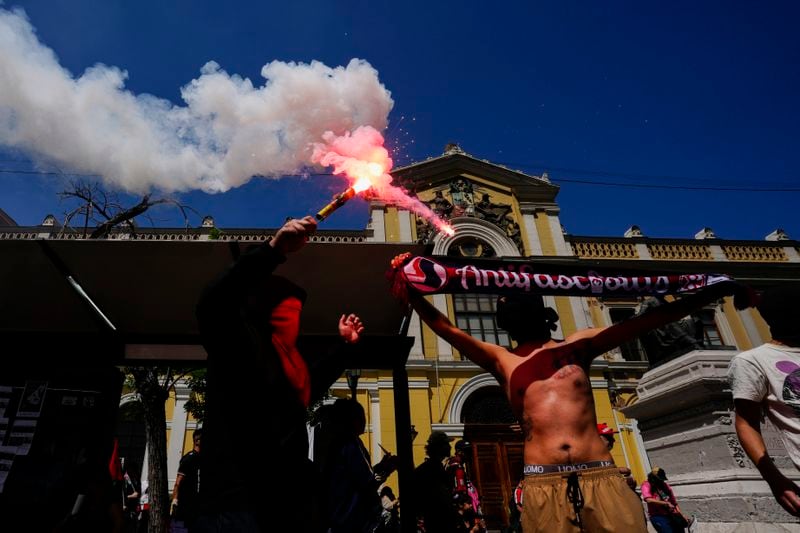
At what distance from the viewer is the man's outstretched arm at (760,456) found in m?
2.33

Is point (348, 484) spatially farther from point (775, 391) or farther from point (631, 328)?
point (775, 391)

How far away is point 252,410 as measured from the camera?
1.67 m

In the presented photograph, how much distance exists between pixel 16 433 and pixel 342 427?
240cm

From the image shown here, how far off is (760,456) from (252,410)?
257 cm

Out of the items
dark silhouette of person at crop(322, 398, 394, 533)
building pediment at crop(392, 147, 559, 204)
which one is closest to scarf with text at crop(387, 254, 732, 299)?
dark silhouette of person at crop(322, 398, 394, 533)

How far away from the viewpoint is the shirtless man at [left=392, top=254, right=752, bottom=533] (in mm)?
2168

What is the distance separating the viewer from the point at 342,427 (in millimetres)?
3893

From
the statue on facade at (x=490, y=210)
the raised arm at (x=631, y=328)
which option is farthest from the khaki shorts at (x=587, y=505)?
the statue on facade at (x=490, y=210)

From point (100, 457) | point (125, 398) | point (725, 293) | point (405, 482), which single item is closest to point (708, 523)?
point (725, 293)

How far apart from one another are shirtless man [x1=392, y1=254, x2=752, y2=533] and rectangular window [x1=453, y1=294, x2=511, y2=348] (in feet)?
42.0

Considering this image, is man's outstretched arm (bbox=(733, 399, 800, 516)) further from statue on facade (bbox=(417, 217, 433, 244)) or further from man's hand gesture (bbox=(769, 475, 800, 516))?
statue on facade (bbox=(417, 217, 433, 244))

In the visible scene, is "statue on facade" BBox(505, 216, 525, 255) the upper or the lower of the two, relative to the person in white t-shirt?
upper

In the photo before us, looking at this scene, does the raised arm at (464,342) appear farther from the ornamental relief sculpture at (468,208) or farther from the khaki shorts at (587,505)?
the ornamental relief sculpture at (468,208)

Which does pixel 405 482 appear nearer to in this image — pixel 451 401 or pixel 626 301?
pixel 451 401
